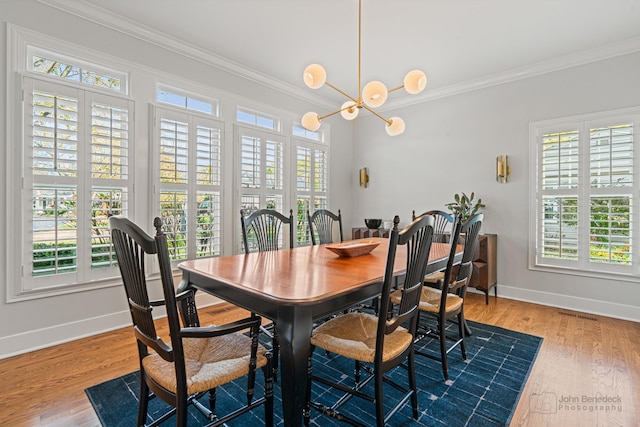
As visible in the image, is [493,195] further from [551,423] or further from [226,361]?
[226,361]

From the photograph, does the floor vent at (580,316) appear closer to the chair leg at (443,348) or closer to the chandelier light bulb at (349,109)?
the chair leg at (443,348)

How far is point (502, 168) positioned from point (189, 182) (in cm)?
381

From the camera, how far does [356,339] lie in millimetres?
1743

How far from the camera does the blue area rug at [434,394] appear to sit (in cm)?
176

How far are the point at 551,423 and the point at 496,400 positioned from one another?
0.27 metres

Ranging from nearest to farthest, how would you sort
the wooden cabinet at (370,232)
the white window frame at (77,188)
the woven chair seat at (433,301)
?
the woven chair seat at (433,301) → the white window frame at (77,188) → the wooden cabinet at (370,232)

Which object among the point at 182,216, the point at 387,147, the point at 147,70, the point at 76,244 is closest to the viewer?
the point at 76,244

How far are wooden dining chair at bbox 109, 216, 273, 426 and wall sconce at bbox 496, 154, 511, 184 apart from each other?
12.6ft

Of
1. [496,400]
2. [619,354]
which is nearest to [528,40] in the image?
[619,354]

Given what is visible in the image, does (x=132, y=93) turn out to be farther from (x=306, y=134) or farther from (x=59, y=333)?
(x=306, y=134)

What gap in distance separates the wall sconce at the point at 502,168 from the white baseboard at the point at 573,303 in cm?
142

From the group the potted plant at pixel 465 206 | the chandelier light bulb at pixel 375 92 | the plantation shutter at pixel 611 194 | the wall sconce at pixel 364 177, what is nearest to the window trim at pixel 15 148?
the chandelier light bulb at pixel 375 92

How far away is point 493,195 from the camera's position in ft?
13.9

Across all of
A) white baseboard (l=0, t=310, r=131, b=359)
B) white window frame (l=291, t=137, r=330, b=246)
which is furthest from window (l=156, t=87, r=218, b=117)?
white baseboard (l=0, t=310, r=131, b=359)
